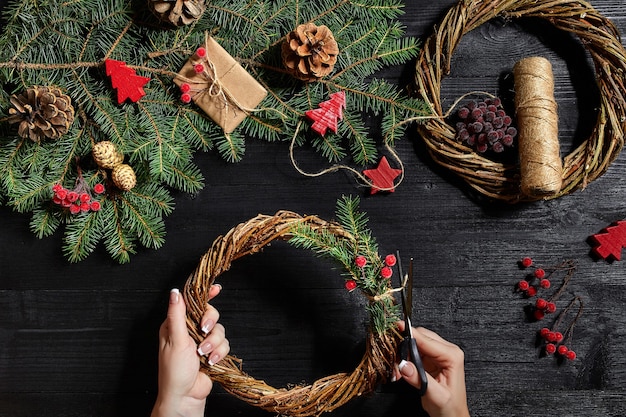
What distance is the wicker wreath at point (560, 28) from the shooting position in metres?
1.37

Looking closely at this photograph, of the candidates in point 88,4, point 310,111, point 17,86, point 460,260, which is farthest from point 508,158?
point 17,86

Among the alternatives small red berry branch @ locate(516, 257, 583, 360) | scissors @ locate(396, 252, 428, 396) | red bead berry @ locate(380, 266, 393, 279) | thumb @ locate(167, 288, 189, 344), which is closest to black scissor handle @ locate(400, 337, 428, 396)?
scissors @ locate(396, 252, 428, 396)

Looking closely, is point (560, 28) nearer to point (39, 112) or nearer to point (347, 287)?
point (347, 287)

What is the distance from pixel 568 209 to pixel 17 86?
1413 millimetres

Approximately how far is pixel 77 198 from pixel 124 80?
0.98 feet

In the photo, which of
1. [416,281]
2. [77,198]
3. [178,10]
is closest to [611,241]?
[416,281]

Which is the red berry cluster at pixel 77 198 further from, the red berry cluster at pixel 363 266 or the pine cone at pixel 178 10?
the red berry cluster at pixel 363 266

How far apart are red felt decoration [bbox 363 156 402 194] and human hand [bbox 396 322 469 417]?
35 cm

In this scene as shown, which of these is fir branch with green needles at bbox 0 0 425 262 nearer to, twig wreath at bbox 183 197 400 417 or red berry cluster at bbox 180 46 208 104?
red berry cluster at bbox 180 46 208 104

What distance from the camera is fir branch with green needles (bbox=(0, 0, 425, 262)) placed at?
1.33 m

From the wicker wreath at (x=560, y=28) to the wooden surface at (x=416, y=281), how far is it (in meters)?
0.08

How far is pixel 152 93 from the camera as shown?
137 centimetres

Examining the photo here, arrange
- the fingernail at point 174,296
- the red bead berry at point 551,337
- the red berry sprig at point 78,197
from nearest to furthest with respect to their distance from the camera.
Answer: the fingernail at point 174,296, the red berry sprig at point 78,197, the red bead berry at point 551,337

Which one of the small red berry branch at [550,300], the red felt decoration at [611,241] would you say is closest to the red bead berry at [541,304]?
the small red berry branch at [550,300]
